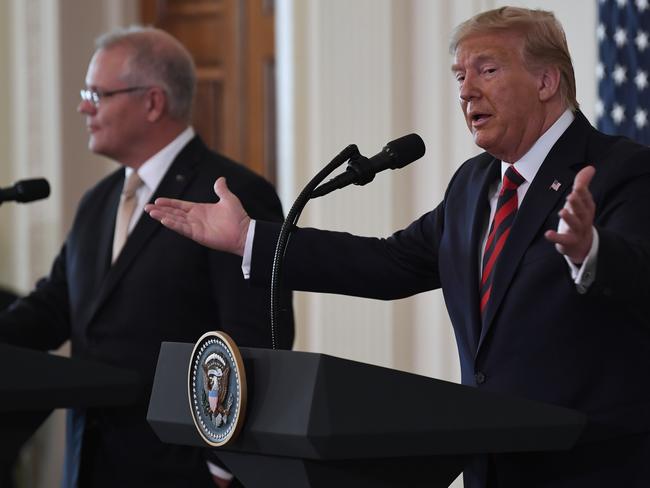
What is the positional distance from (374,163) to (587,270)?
467 mm

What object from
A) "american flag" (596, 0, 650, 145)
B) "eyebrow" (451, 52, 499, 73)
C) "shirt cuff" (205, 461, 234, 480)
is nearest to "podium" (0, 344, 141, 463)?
"shirt cuff" (205, 461, 234, 480)

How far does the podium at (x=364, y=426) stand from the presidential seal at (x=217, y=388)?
0.08ft

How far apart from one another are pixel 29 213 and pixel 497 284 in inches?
155

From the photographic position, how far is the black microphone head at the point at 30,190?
10.3 ft

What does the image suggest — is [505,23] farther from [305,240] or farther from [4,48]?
[4,48]

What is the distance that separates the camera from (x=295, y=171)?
15.3ft

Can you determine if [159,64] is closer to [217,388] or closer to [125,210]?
[125,210]

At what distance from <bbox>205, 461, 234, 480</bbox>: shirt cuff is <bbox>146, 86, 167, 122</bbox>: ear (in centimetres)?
110

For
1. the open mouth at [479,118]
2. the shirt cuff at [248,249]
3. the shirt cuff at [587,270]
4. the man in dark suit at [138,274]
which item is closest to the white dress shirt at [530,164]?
the shirt cuff at [248,249]

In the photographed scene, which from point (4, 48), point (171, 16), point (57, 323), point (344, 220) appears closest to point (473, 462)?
point (57, 323)

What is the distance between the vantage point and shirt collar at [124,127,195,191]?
3502 mm

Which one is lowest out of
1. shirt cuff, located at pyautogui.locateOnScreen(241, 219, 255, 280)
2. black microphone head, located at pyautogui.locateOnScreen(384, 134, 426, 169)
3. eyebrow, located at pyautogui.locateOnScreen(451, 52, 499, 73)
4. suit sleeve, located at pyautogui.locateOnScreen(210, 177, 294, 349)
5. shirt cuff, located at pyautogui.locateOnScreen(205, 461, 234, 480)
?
shirt cuff, located at pyautogui.locateOnScreen(205, 461, 234, 480)

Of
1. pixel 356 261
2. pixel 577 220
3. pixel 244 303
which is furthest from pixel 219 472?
pixel 577 220

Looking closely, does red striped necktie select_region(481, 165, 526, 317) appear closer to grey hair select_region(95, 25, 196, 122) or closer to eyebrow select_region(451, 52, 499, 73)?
eyebrow select_region(451, 52, 499, 73)
